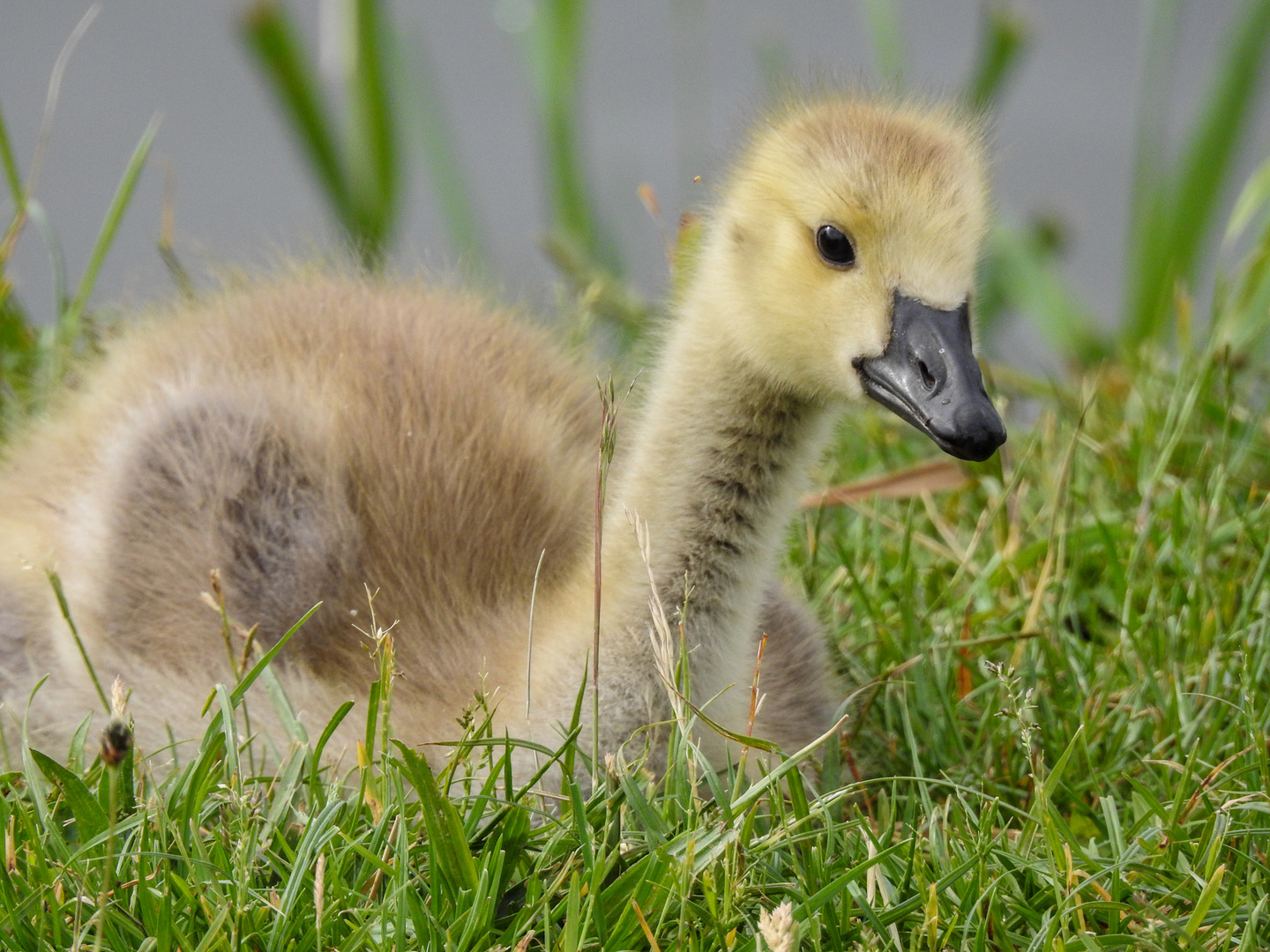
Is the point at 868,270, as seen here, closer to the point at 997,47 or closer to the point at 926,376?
the point at 926,376

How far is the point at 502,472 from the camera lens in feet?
7.10

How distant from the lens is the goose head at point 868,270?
1.66 meters

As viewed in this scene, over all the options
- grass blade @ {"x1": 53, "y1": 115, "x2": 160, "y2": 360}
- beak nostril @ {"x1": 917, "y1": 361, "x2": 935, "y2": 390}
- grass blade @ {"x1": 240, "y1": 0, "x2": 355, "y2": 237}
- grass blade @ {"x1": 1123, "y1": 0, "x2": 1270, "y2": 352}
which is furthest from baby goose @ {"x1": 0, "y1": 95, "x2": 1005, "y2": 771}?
grass blade @ {"x1": 1123, "y1": 0, "x2": 1270, "y2": 352}

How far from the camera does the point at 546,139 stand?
4.98m

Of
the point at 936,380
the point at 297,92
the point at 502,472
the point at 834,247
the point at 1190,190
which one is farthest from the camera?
the point at 297,92

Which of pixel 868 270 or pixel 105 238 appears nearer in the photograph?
pixel 868 270

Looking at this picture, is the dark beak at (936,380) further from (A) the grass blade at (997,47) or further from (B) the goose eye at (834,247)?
(A) the grass blade at (997,47)

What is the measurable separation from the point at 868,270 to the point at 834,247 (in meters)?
0.06

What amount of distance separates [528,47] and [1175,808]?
149 inches

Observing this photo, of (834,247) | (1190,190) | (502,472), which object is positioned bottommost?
(1190,190)

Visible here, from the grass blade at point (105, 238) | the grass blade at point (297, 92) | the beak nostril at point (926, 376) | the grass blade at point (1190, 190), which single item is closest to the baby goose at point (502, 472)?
the beak nostril at point (926, 376)

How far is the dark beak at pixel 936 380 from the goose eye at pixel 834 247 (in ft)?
0.28

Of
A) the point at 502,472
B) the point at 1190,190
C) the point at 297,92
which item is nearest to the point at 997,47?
the point at 1190,190

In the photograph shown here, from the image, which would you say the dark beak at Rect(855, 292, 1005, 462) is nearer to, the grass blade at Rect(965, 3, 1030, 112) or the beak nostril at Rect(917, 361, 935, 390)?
the beak nostril at Rect(917, 361, 935, 390)
